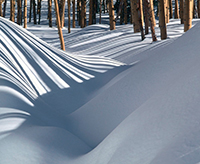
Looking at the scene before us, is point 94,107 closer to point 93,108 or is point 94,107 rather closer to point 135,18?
point 93,108

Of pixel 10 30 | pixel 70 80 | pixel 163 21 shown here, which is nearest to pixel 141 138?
pixel 70 80

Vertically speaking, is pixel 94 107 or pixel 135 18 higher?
pixel 135 18

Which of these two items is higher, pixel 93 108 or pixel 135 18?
pixel 135 18

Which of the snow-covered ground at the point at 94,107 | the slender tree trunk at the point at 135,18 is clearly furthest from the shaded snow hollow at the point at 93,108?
the slender tree trunk at the point at 135,18

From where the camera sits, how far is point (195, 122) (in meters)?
2.05

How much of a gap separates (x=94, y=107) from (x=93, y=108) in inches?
1.0

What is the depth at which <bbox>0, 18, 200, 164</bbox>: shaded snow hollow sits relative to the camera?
2162mm

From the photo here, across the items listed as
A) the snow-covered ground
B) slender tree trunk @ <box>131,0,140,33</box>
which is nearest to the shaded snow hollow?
the snow-covered ground

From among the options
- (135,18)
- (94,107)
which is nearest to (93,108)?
(94,107)

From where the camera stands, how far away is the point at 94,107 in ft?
13.3

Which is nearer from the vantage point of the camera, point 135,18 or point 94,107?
point 94,107

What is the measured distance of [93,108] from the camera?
13.3 feet

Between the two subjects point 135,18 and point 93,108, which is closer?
point 93,108

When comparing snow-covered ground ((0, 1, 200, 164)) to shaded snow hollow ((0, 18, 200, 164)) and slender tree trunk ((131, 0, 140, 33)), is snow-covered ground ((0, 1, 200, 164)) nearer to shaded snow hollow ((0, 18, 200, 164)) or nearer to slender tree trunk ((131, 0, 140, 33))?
shaded snow hollow ((0, 18, 200, 164))
